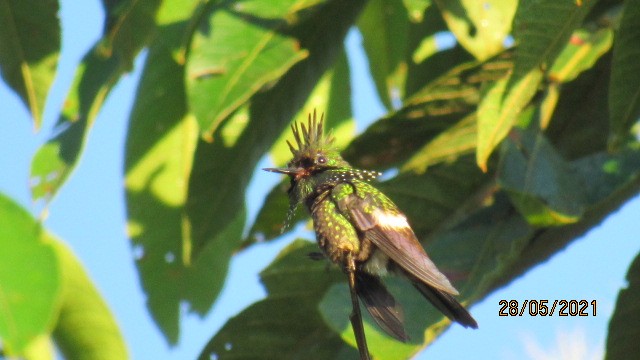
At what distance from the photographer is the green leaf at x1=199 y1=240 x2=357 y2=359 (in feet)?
9.85

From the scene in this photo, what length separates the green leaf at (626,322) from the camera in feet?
8.95

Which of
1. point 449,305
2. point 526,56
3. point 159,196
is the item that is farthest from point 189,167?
point 449,305

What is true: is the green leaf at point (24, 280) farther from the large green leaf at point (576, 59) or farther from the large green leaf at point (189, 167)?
the large green leaf at point (576, 59)

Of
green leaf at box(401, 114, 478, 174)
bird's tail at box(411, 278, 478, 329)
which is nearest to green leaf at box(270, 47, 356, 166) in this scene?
green leaf at box(401, 114, 478, 174)

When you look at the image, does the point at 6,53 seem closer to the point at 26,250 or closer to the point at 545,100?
the point at 26,250

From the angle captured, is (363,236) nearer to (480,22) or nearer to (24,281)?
(24,281)

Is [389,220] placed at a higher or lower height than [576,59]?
higher

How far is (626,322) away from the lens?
2740 mm

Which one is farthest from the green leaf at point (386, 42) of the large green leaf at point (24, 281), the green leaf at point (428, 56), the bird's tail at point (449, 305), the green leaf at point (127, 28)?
the bird's tail at point (449, 305)

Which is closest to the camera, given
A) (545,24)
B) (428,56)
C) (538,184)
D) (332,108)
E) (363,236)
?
(363,236)

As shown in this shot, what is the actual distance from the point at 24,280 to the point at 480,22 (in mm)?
1400

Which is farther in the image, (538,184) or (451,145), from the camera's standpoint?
(451,145)

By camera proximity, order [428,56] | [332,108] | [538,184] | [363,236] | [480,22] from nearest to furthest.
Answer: [363,236], [538,184], [480,22], [428,56], [332,108]

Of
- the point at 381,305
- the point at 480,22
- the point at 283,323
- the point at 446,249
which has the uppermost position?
the point at 381,305
